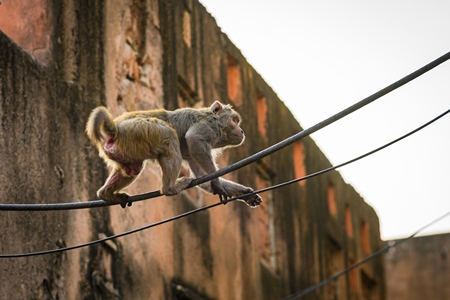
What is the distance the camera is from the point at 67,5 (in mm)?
16172

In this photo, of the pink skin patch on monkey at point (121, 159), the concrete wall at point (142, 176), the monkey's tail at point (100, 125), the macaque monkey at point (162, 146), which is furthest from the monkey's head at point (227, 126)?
the concrete wall at point (142, 176)

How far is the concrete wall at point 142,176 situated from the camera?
1444cm

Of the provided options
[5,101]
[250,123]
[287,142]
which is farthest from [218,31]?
[287,142]

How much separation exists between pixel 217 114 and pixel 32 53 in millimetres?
3961

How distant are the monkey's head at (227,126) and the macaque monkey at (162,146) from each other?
2.5 inches

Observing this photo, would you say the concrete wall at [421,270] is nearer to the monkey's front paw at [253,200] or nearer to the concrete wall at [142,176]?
the concrete wall at [142,176]

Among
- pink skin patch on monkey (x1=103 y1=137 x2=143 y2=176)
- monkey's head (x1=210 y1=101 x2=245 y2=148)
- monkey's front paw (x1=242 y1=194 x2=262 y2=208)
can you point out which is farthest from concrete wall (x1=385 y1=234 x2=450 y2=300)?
pink skin patch on monkey (x1=103 y1=137 x2=143 y2=176)

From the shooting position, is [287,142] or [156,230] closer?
[287,142]

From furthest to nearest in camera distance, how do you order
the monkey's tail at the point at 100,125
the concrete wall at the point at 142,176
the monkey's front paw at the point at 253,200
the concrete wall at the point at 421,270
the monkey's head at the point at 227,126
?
the concrete wall at the point at 421,270
the concrete wall at the point at 142,176
the monkey's head at the point at 227,126
the monkey's front paw at the point at 253,200
the monkey's tail at the point at 100,125

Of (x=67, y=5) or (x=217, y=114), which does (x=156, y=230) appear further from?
(x=217, y=114)

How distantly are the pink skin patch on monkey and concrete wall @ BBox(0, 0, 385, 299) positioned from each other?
A: 233 cm

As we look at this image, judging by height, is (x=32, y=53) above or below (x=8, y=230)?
above

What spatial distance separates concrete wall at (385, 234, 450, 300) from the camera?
40.2 meters

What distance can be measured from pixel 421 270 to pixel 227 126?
29.1 meters
